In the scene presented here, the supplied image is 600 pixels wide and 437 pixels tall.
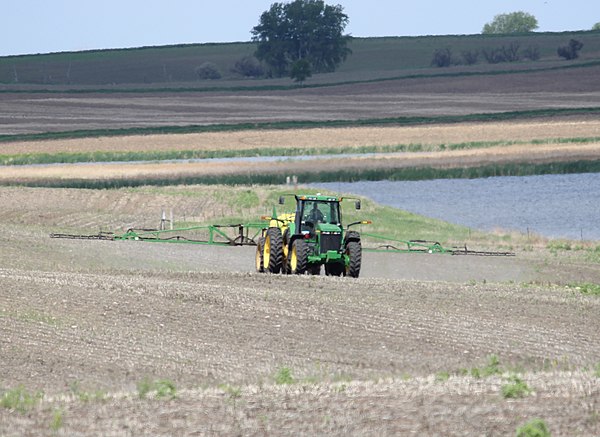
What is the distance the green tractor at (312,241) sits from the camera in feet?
85.9

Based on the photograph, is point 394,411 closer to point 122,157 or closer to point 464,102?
point 122,157

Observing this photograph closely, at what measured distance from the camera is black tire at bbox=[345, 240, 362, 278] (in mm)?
26203

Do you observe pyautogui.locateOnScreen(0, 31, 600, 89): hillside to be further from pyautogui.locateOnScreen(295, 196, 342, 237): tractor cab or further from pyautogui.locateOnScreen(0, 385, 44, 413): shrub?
pyautogui.locateOnScreen(0, 385, 44, 413): shrub

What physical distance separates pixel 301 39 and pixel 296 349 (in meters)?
132

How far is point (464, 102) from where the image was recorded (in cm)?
10244

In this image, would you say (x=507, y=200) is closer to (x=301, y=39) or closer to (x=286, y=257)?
(x=286, y=257)

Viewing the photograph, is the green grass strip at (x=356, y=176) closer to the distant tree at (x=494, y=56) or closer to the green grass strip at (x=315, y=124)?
the green grass strip at (x=315, y=124)

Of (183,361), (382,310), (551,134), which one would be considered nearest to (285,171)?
(551,134)

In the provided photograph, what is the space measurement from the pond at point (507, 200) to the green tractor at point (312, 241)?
1594 centimetres

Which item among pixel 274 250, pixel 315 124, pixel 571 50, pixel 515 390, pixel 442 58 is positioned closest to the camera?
pixel 515 390

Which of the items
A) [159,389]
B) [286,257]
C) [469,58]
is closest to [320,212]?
[286,257]

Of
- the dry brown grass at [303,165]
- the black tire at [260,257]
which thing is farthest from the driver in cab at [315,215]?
the dry brown grass at [303,165]

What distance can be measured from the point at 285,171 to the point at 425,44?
330 ft

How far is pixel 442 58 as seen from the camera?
461 feet
